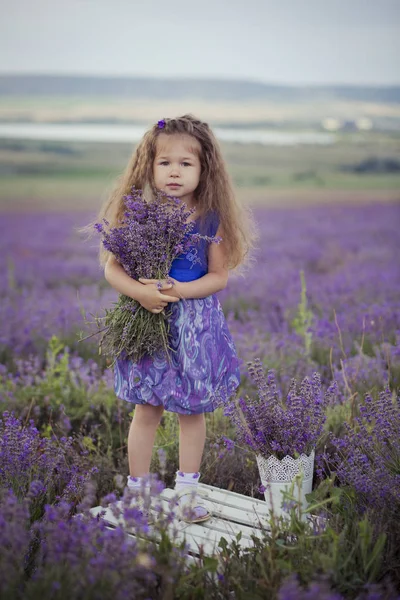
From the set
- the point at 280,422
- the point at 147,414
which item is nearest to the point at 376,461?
the point at 280,422

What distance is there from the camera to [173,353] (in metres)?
2.88

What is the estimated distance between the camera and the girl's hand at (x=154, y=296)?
279 centimetres

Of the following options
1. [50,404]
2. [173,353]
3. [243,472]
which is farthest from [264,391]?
[50,404]

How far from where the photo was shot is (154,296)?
9.14 feet

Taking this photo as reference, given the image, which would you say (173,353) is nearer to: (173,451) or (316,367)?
(173,451)

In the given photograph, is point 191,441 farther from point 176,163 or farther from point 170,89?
point 170,89

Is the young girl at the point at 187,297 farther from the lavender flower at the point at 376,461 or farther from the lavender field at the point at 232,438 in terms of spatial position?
the lavender flower at the point at 376,461

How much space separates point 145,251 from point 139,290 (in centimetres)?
15

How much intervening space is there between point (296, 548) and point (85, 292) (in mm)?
5301

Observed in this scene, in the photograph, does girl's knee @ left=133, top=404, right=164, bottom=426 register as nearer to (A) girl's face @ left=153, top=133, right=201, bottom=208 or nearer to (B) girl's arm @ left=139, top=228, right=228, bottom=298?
(B) girl's arm @ left=139, top=228, right=228, bottom=298

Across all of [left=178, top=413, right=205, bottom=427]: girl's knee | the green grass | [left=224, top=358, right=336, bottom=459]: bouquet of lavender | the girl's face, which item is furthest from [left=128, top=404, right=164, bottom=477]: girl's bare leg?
the green grass

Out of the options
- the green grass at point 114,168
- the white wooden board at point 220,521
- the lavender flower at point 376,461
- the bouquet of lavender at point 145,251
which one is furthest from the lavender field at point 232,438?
the green grass at point 114,168

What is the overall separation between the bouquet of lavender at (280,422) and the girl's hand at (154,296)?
0.40 meters

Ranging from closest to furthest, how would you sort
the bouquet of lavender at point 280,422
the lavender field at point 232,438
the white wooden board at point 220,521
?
1. the lavender field at point 232,438
2. the white wooden board at point 220,521
3. the bouquet of lavender at point 280,422
